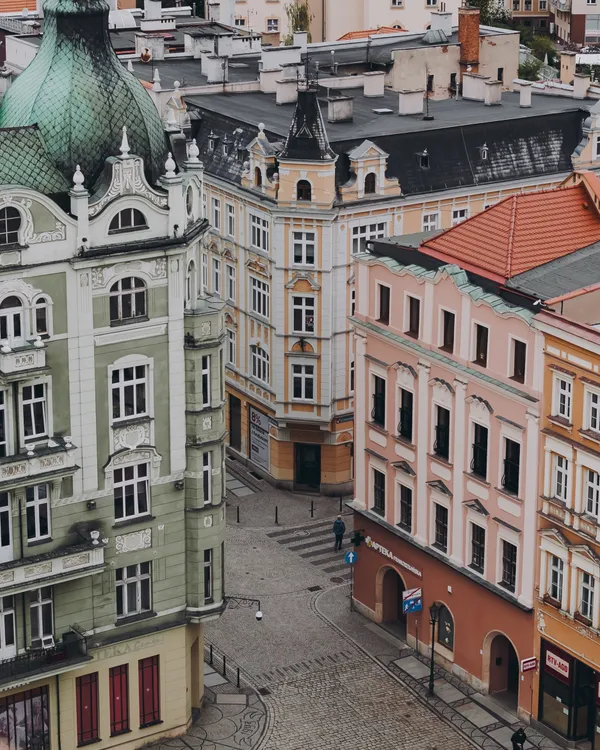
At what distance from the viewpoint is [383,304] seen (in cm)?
9425

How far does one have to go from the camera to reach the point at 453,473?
90250 millimetres

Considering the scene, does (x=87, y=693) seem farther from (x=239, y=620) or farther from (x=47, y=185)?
(x=47, y=185)

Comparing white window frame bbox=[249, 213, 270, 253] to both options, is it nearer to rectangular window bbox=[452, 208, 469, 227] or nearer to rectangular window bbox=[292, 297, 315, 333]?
rectangular window bbox=[292, 297, 315, 333]

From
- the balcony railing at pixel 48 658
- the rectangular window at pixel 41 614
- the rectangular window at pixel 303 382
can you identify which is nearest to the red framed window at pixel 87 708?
the balcony railing at pixel 48 658

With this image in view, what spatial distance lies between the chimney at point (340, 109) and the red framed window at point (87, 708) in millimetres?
48230

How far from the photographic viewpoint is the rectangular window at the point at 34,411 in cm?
7931

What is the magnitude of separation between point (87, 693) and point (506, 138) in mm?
49440

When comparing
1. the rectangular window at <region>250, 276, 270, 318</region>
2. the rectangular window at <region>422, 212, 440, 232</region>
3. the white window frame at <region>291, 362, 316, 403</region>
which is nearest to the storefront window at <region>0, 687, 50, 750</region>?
the white window frame at <region>291, 362, 316, 403</region>

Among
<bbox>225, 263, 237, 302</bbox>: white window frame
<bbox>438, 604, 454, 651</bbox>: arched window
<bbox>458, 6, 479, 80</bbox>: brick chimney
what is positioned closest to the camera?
<bbox>438, 604, 454, 651</bbox>: arched window

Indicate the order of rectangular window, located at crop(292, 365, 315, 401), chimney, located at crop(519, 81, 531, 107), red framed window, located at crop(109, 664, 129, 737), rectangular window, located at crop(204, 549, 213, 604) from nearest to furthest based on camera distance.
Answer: red framed window, located at crop(109, 664, 129, 737) → rectangular window, located at crop(204, 549, 213, 604) → rectangular window, located at crop(292, 365, 315, 401) → chimney, located at crop(519, 81, 531, 107)

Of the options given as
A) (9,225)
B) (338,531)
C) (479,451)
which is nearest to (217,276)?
(338,531)

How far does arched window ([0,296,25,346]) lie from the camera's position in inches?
3061

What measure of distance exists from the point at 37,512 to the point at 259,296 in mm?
36399

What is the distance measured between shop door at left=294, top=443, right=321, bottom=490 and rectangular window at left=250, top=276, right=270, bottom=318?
8.42m
